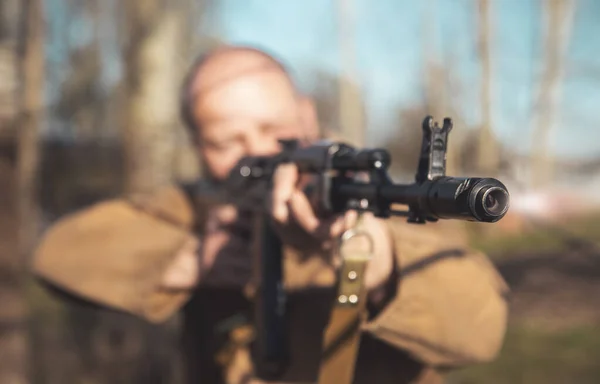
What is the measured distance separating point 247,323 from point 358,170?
90 centimetres

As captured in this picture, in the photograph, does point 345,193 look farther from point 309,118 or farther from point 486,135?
point 486,135

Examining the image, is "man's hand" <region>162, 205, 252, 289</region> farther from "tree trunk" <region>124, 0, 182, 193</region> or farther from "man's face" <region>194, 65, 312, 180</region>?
"tree trunk" <region>124, 0, 182, 193</region>

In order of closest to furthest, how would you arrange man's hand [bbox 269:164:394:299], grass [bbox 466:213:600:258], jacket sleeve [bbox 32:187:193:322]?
man's hand [bbox 269:164:394:299]
jacket sleeve [bbox 32:187:193:322]
grass [bbox 466:213:600:258]

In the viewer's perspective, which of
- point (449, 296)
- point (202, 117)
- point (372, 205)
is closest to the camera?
point (372, 205)

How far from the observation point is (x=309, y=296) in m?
1.98

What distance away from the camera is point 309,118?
226cm

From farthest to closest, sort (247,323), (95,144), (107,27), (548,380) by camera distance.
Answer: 1. (107,27)
2. (95,144)
3. (548,380)
4. (247,323)

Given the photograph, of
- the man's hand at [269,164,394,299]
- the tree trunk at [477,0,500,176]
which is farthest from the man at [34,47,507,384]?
the tree trunk at [477,0,500,176]

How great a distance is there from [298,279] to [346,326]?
41 cm

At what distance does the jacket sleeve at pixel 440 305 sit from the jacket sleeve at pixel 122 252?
37.9 inches

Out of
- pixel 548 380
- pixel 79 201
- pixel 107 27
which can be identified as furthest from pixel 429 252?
pixel 107 27

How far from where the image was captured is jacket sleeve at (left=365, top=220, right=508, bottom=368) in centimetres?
161

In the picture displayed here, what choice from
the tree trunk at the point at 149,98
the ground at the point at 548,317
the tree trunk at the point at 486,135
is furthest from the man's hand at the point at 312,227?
the ground at the point at 548,317

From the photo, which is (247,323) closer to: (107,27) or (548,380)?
(548,380)
